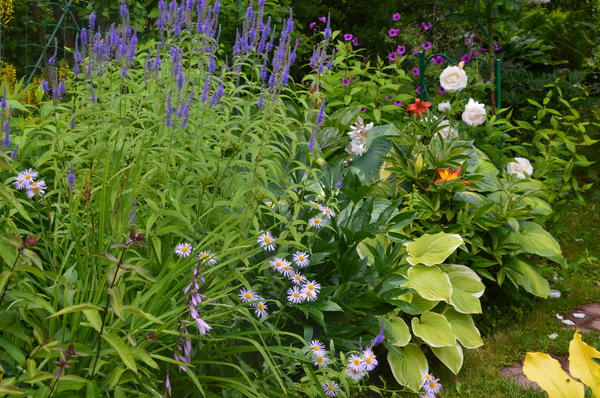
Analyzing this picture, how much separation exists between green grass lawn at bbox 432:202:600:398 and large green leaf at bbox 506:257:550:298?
146 mm

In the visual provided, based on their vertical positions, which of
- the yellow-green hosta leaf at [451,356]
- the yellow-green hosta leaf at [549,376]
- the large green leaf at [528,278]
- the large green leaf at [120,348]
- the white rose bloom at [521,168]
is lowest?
the yellow-green hosta leaf at [451,356]

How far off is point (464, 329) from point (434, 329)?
25cm

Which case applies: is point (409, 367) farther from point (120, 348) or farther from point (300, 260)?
point (120, 348)

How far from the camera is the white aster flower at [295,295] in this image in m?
2.37

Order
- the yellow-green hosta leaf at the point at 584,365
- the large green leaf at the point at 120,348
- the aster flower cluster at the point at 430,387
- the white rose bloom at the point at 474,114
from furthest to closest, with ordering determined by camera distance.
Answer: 1. the white rose bloom at the point at 474,114
2. the aster flower cluster at the point at 430,387
3. the yellow-green hosta leaf at the point at 584,365
4. the large green leaf at the point at 120,348

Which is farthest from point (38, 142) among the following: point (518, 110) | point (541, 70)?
point (541, 70)

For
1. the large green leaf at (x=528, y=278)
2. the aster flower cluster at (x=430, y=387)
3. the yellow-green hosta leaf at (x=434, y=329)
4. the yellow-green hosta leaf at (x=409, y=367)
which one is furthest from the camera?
the large green leaf at (x=528, y=278)

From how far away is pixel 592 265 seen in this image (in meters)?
4.66

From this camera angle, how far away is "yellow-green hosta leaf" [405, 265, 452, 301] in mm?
3084

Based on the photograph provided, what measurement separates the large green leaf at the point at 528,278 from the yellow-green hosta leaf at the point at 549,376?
1997 mm

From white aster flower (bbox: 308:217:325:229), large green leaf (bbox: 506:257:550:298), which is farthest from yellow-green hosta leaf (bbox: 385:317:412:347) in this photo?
large green leaf (bbox: 506:257:550:298)

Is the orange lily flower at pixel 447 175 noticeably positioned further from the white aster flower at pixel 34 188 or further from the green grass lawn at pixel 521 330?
the white aster flower at pixel 34 188

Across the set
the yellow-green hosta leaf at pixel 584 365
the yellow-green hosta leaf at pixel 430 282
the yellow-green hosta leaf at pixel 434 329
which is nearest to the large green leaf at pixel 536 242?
the yellow-green hosta leaf at pixel 430 282

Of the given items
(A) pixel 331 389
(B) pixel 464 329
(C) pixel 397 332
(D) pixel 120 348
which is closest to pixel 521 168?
(B) pixel 464 329
